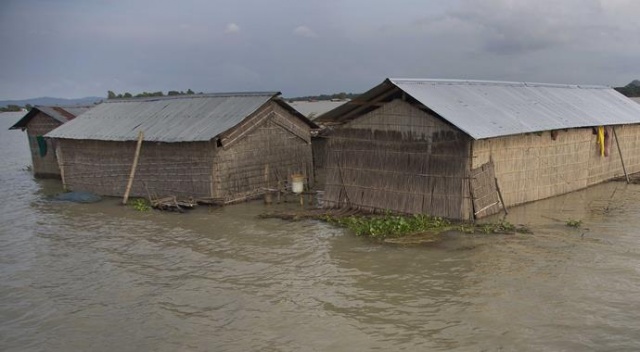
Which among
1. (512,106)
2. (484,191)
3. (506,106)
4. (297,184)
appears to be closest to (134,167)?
(297,184)

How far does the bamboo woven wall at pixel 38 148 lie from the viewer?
18.6 meters

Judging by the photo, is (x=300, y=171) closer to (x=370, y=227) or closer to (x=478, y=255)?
(x=370, y=227)

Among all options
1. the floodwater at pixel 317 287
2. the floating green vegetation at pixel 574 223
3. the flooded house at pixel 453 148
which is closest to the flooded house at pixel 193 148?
the floodwater at pixel 317 287

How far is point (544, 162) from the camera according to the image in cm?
1166

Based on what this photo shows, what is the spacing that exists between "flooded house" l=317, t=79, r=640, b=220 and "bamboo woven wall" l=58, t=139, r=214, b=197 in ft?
11.3

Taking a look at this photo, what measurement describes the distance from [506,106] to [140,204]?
9.28 m

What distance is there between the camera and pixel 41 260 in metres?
9.29

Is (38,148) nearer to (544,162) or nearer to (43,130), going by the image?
(43,130)

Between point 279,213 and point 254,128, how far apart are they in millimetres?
2900

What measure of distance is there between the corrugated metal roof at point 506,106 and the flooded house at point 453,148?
4cm

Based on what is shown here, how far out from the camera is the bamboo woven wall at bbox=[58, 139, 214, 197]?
12.9 metres

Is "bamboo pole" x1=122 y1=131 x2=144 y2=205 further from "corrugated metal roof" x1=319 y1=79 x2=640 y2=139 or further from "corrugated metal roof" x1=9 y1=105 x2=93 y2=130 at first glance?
"corrugated metal roof" x1=9 y1=105 x2=93 y2=130

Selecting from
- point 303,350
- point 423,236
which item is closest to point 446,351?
point 303,350

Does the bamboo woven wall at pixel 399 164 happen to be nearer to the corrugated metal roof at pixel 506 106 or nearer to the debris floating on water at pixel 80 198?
the corrugated metal roof at pixel 506 106
